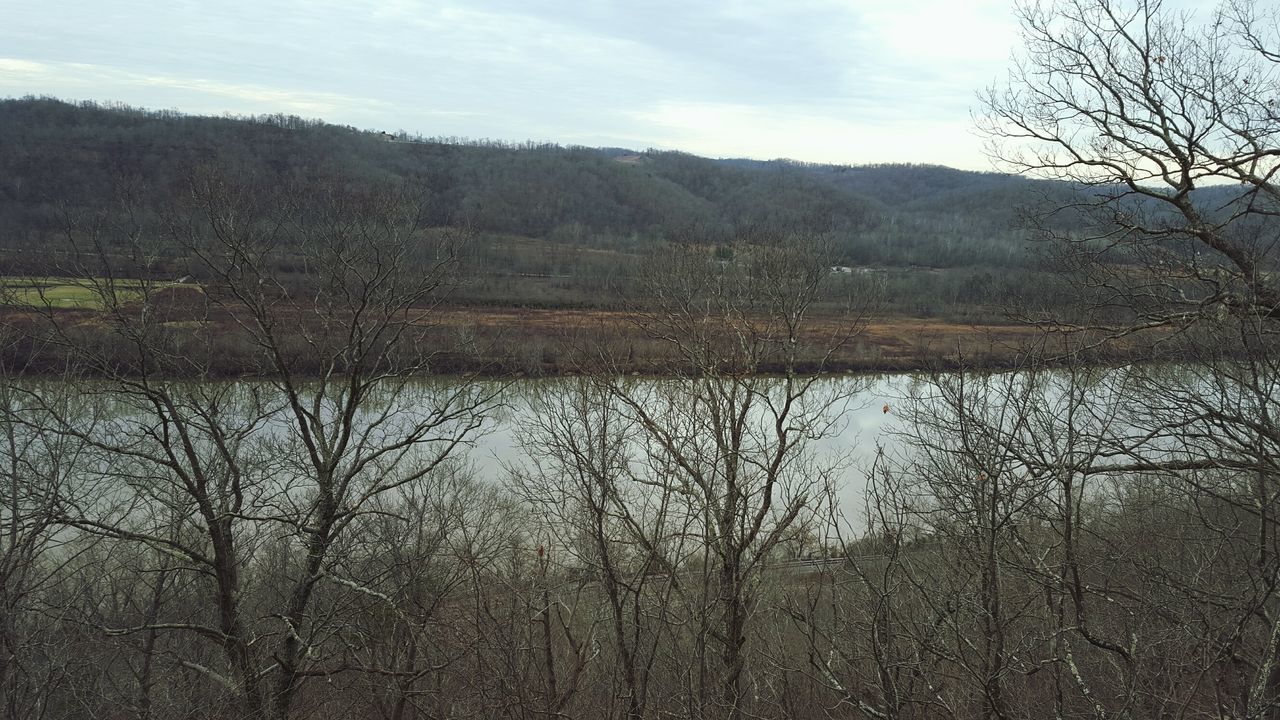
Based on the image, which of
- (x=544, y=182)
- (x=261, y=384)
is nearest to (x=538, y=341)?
(x=261, y=384)

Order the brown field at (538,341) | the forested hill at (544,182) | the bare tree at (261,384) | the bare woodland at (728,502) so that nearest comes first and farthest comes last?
the bare woodland at (728,502), the bare tree at (261,384), the brown field at (538,341), the forested hill at (544,182)

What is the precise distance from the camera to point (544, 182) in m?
91.3

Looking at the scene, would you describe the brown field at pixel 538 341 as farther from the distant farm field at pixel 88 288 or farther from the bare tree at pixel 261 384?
the bare tree at pixel 261 384

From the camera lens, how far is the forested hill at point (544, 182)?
40.1 meters

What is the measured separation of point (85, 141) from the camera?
50.2 metres

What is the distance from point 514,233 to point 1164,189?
233ft

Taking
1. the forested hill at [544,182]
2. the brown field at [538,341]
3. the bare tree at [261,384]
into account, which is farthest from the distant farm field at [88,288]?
the forested hill at [544,182]

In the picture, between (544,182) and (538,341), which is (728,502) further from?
(544,182)

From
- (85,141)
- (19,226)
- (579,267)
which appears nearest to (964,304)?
(579,267)

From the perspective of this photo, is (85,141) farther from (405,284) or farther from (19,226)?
(405,284)

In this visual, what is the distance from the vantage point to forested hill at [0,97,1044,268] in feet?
132

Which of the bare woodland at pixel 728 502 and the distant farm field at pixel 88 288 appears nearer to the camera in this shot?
the bare woodland at pixel 728 502

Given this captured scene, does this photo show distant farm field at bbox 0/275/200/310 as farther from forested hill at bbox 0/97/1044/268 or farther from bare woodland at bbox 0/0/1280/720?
forested hill at bbox 0/97/1044/268

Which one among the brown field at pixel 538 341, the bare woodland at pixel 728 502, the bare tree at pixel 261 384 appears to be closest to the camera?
the bare woodland at pixel 728 502
